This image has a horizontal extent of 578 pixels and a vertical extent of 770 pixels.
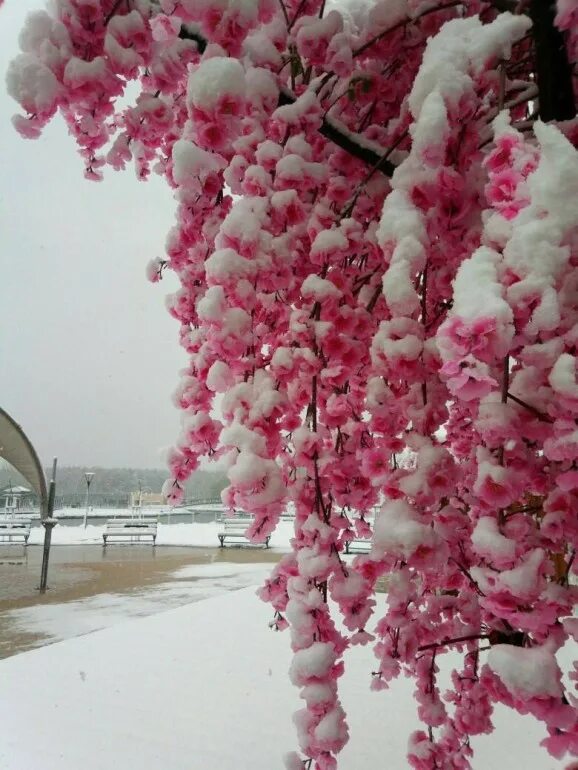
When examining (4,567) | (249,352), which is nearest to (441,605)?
(249,352)

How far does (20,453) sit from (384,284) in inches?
265

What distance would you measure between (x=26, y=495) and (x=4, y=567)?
1435 centimetres

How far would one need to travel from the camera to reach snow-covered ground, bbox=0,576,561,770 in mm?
2074

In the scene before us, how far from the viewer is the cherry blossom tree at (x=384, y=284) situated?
1.98ft

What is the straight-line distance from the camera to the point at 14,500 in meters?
19.5

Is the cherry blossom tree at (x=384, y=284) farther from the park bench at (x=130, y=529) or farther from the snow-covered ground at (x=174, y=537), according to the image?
the park bench at (x=130, y=529)

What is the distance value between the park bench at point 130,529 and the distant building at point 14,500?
16.7 ft

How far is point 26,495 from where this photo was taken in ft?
70.1

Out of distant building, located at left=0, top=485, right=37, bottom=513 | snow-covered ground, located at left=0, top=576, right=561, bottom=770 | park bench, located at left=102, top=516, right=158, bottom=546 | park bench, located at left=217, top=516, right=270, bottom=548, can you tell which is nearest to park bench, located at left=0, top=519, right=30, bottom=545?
park bench, located at left=102, top=516, right=158, bottom=546

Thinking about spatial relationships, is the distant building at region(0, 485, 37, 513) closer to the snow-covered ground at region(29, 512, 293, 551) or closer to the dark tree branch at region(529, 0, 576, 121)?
the snow-covered ground at region(29, 512, 293, 551)

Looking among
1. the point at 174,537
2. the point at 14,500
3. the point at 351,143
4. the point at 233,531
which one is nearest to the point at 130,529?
the point at 174,537

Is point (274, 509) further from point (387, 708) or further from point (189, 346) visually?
point (387, 708)

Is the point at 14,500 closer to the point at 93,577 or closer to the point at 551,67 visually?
the point at 93,577

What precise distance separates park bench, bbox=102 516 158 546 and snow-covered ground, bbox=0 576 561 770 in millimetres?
8359
